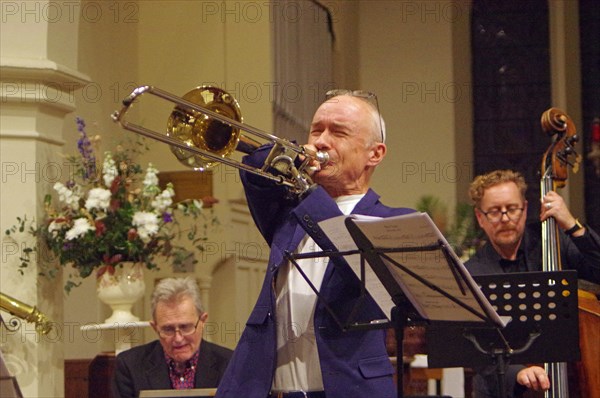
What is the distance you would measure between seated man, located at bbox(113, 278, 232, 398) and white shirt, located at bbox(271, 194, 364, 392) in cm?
193

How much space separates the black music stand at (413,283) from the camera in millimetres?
2840

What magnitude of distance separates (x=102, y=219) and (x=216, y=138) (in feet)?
6.84

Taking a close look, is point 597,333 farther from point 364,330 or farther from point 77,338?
point 77,338

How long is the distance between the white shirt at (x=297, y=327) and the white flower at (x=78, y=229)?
7.51ft

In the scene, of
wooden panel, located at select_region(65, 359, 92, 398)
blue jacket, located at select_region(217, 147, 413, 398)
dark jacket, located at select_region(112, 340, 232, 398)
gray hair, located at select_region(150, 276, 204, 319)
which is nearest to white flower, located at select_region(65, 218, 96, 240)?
gray hair, located at select_region(150, 276, 204, 319)

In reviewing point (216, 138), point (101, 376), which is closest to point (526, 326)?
point (216, 138)

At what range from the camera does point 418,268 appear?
2920mm

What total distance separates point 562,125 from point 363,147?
1.75m

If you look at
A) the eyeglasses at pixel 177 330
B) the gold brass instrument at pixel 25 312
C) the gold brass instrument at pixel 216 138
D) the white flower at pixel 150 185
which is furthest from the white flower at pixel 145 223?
the gold brass instrument at pixel 216 138

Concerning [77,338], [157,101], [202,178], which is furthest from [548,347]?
[157,101]

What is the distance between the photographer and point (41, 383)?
512 cm

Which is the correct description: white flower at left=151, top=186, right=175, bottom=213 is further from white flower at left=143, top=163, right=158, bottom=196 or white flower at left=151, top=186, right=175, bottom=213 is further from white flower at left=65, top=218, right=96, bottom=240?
white flower at left=65, top=218, right=96, bottom=240

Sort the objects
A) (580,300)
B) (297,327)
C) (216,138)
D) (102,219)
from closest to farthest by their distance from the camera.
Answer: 1. (297,327)
2. (216,138)
3. (580,300)
4. (102,219)

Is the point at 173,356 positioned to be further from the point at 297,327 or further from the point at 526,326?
the point at 297,327
